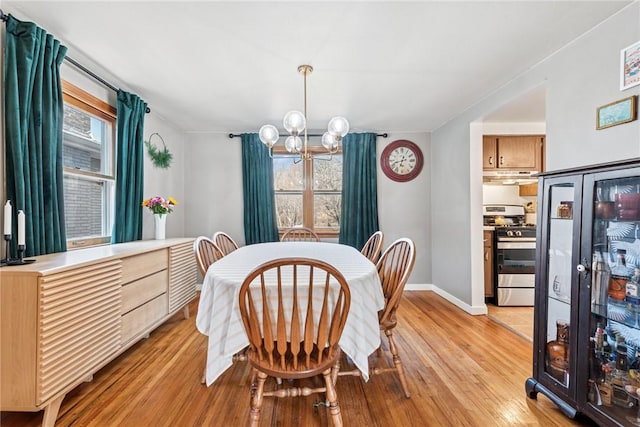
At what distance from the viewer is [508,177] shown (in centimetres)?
388

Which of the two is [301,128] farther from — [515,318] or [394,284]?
[515,318]

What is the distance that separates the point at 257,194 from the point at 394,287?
8.77 ft

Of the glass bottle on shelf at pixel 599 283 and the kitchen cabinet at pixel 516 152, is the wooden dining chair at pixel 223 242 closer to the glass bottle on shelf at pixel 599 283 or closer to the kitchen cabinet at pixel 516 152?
the glass bottle on shelf at pixel 599 283

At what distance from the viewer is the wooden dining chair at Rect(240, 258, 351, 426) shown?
4.17ft

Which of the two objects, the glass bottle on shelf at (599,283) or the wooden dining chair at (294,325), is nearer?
the wooden dining chair at (294,325)

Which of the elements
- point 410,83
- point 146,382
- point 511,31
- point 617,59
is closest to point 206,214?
point 146,382

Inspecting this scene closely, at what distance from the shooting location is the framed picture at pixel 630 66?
1614 mm

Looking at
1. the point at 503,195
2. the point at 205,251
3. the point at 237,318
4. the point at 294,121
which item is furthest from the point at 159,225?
the point at 503,195

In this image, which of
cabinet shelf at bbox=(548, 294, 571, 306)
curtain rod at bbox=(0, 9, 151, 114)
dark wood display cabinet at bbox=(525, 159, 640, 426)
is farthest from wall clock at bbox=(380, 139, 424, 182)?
curtain rod at bbox=(0, 9, 151, 114)

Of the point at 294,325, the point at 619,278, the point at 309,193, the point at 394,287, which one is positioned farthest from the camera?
the point at 309,193

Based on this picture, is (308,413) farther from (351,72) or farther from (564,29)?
(564,29)

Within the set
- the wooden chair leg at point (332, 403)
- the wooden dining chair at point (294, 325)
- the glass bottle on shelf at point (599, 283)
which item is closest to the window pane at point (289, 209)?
the wooden dining chair at point (294, 325)

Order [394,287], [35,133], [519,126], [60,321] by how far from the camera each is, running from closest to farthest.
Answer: [60,321]
[35,133]
[394,287]
[519,126]

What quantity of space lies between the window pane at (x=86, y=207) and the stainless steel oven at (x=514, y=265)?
4231 millimetres
